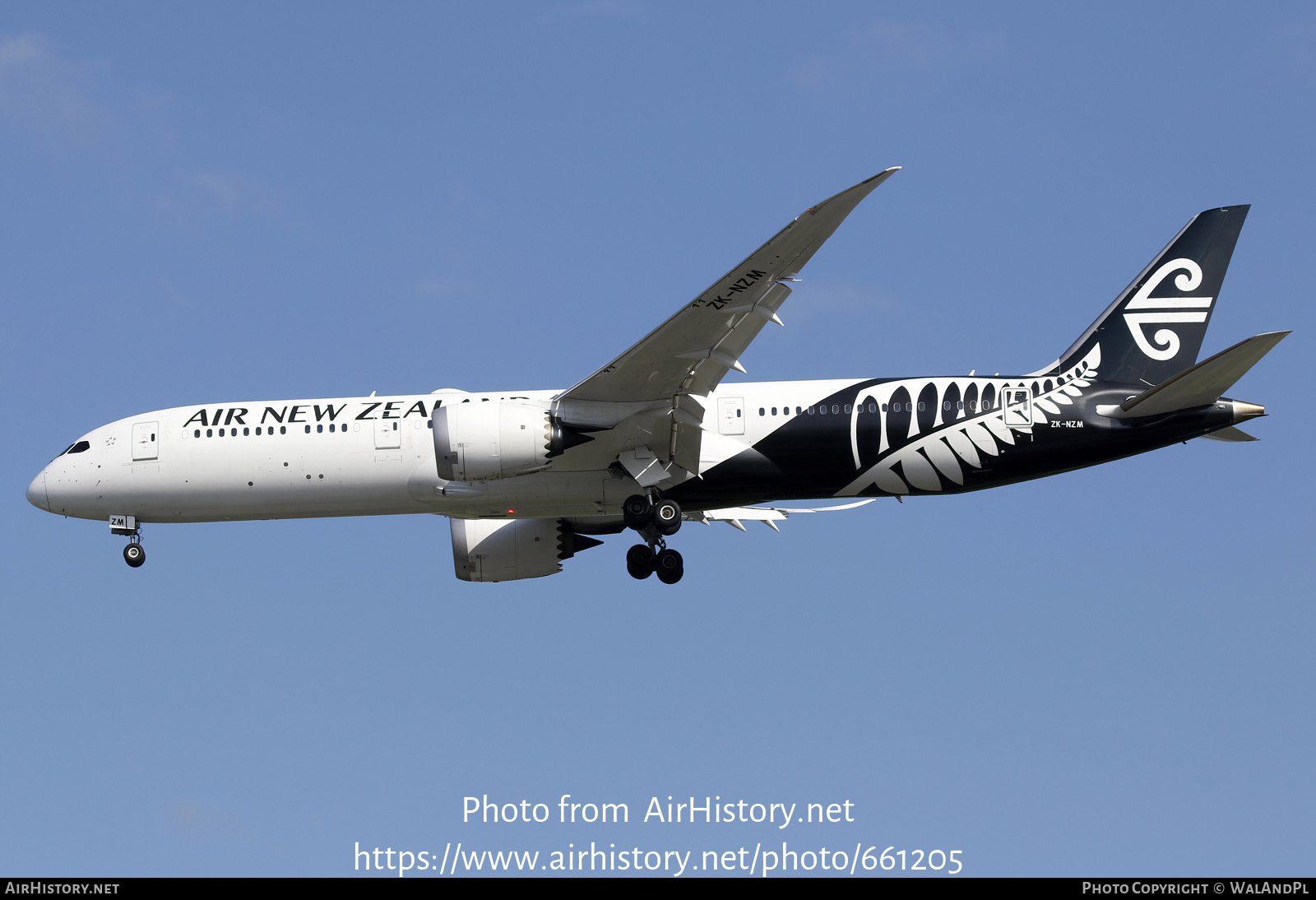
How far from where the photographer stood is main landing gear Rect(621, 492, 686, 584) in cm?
2347

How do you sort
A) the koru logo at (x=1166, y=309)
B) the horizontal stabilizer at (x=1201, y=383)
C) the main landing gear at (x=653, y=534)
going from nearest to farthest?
the horizontal stabilizer at (x=1201, y=383) → the main landing gear at (x=653, y=534) → the koru logo at (x=1166, y=309)

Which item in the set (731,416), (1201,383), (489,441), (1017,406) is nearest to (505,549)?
(489,441)

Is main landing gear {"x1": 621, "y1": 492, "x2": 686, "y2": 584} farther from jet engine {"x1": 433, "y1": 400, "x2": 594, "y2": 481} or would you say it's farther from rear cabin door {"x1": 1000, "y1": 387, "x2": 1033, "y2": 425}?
rear cabin door {"x1": 1000, "y1": 387, "x2": 1033, "y2": 425}

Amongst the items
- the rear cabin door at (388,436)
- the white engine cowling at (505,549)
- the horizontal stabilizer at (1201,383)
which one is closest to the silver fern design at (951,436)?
the horizontal stabilizer at (1201,383)

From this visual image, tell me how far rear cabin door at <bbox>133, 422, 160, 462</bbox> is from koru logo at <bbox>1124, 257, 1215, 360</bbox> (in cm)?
1750

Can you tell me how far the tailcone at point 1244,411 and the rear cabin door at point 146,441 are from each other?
60.6 feet

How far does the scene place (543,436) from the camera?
22.4 metres

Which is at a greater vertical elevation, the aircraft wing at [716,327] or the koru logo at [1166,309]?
the koru logo at [1166,309]

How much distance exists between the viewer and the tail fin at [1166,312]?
2470 centimetres

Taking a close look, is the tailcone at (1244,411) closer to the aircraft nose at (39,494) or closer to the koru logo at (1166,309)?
the koru logo at (1166,309)

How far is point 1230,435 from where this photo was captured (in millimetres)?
23547

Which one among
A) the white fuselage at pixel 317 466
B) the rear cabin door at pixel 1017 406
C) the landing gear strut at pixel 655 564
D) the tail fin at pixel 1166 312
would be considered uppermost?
the tail fin at pixel 1166 312

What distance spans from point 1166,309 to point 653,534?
33.3ft

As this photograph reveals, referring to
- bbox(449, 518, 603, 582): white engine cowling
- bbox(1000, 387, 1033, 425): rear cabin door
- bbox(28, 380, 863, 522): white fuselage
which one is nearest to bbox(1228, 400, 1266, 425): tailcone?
bbox(1000, 387, 1033, 425): rear cabin door
